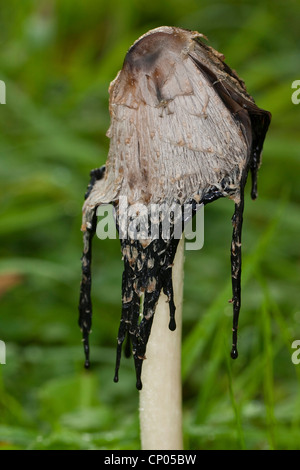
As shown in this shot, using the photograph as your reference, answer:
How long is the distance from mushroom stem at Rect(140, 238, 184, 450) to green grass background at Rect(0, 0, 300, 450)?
0.47ft

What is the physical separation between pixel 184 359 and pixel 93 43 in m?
3.36

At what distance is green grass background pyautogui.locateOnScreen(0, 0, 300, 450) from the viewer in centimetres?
185

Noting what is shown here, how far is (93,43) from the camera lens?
186 inches

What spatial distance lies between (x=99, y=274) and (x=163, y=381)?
146 centimetres

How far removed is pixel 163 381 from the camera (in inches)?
55.2

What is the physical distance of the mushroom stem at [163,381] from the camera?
4.42ft
